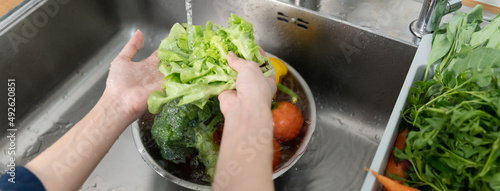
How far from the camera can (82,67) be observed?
48.1 inches

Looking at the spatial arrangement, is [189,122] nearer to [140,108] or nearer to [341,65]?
[140,108]

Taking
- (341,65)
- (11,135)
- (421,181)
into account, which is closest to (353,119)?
(341,65)

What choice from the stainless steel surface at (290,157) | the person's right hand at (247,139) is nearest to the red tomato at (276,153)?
the stainless steel surface at (290,157)

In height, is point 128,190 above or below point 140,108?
below

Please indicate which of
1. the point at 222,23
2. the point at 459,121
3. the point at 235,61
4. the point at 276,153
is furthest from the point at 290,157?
the point at 222,23

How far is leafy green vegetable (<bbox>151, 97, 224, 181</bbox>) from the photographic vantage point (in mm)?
834

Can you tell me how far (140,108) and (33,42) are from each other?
456 mm

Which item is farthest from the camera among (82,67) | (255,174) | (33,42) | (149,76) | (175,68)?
(82,67)

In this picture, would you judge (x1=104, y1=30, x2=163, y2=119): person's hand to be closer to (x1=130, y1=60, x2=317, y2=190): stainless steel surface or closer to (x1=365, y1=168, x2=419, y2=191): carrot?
(x1=130, y1=60, x2=317, y2=190): stainless steel surface

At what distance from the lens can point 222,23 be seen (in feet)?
3.92

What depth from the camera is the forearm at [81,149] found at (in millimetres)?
694

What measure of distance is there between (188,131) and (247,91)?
25 centimetres

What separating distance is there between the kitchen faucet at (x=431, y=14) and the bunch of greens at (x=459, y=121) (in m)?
0.17

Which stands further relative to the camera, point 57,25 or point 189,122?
point 57,25
